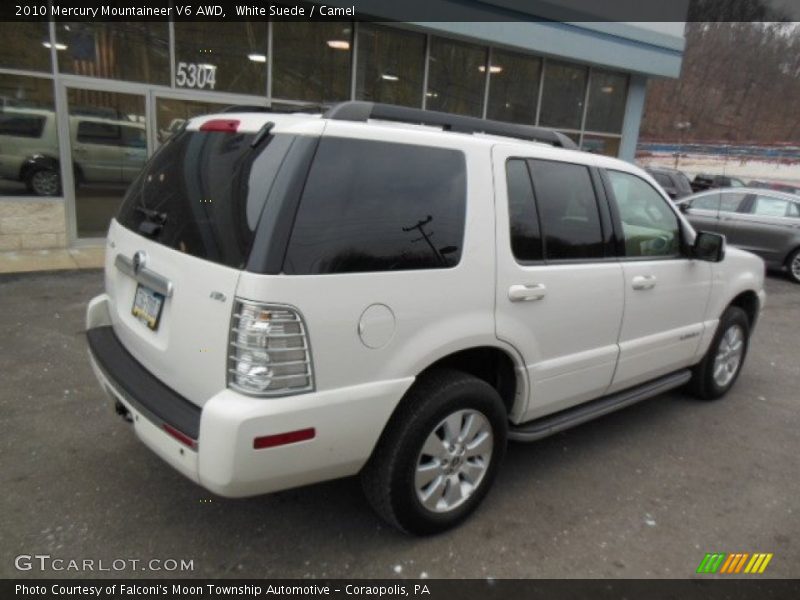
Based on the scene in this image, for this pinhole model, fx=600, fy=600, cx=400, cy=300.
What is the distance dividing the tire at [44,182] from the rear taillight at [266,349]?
25.1 feet

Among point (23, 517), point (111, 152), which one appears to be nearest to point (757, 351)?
point (23, 517)

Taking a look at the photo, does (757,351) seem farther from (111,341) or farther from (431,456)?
(111,341)

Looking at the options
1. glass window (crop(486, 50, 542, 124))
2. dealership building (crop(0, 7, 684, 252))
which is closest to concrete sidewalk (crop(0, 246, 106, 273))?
dealership building (crop(0, 7, 684, 252))

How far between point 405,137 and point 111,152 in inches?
302

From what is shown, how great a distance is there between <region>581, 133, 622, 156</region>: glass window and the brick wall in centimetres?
1070

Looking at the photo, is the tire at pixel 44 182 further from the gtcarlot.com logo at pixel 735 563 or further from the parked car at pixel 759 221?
the parked car at pixel 759 221

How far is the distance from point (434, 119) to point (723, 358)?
3303 mm

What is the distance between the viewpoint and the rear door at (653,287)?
357 cm

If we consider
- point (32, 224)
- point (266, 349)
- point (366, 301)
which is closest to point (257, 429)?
point (266, 349)

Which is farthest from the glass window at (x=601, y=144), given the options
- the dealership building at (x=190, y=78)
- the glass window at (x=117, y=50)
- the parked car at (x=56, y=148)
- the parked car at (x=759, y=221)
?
the parked car at (x=56, y=148)

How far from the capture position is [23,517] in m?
2.80

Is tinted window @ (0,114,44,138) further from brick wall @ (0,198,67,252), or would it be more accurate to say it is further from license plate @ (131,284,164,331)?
license plate @ (131,284,164,331)

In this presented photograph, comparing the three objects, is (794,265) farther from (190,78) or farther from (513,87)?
(190,78)

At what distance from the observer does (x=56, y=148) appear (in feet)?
27.2
